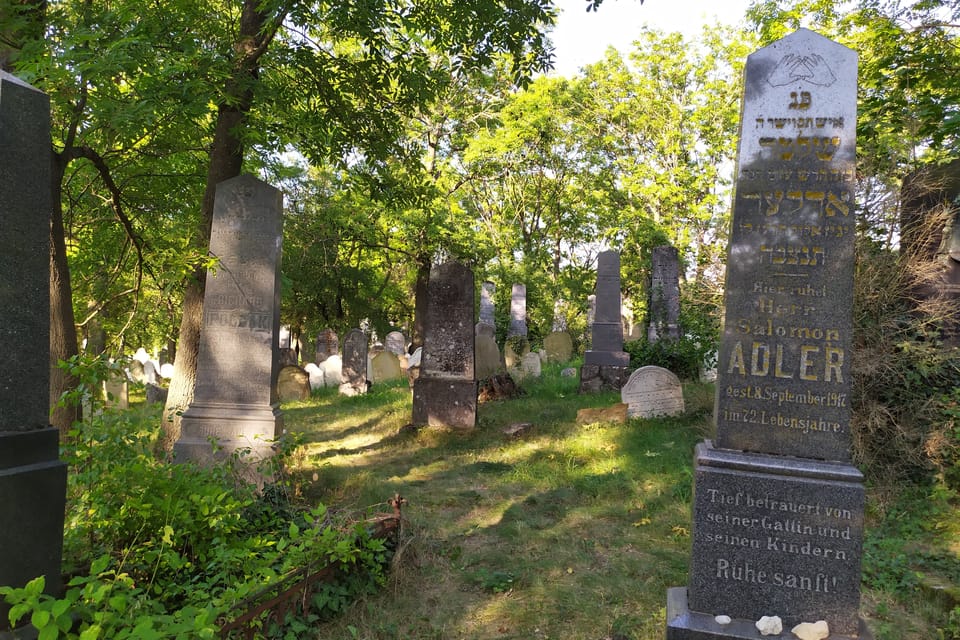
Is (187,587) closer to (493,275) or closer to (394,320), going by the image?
(493,275)

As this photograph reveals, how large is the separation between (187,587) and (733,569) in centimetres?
301

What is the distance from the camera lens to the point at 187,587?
3.18 metres

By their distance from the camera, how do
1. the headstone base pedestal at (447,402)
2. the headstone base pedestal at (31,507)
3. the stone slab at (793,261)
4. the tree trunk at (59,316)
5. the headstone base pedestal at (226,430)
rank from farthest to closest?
the headstone base pedestal at (447,402)
the tree trunk at (59,316)
the headstone base pedestal at (226,430)
the stone slab at (793,261)
the headstone base pedestal at (31,507)

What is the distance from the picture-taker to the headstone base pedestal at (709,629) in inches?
131

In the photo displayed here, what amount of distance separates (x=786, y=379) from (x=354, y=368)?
12.4 metres

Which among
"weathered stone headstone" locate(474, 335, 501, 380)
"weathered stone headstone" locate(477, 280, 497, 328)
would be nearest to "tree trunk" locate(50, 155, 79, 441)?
"weathered stone headstone" locate(474, 335, 501, 380)

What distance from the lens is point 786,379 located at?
3.63 metres

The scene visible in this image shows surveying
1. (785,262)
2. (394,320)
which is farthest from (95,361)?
(394,320)

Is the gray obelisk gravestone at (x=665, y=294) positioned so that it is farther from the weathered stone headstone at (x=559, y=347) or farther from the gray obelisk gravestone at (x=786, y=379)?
the gray obelisk gravestone at (x=786, y=379)

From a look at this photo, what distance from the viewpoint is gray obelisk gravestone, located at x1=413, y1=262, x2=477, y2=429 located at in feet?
32.6

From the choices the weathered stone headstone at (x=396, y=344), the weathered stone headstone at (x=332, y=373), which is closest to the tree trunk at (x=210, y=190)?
the weathered stone headstone at (x=332, y=373)

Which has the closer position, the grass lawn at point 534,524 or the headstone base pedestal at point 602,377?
the grass lawn at point 534,524

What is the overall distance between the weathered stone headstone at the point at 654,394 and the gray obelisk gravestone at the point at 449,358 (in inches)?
103

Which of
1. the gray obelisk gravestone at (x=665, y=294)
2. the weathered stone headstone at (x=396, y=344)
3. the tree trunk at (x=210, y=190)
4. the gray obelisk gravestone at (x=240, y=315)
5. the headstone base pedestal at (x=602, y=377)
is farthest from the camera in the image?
the weathered stone headstone at (x=396, y=344)
